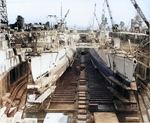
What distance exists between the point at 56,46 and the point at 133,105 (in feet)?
33.0

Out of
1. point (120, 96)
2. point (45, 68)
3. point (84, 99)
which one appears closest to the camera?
point (120, 96)

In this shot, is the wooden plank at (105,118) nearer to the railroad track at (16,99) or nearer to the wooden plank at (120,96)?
the wooden plank at (120,96)

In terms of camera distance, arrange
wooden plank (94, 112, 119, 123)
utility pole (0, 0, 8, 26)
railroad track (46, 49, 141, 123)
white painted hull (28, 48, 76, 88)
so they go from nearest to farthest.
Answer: wooden plank (94, 112, 119, 123), railroad track (46, 49, 141, 123), white painted hull (28, 48, 76, 88), utility pole (0, 0, 8, 26)

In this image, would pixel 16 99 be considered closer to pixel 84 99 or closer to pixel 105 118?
pixel 84 99

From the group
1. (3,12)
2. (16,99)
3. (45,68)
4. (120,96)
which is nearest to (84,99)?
(120,96)

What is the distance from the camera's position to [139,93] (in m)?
11.9

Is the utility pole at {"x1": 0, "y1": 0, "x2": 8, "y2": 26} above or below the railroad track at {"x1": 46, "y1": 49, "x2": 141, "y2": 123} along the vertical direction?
above

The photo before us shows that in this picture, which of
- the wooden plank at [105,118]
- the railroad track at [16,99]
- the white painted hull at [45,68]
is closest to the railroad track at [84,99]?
the wooden plank at [105,118]

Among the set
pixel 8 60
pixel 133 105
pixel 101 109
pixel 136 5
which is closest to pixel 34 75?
pixel 8 60

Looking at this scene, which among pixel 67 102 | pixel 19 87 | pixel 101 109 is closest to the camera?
pixel 101 109

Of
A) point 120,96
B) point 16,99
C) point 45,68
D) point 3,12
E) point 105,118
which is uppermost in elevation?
point 3,12

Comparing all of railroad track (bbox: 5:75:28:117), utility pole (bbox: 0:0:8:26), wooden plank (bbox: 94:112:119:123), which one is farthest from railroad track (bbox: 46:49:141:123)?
utility pole (bbox: 0:0:8:26)

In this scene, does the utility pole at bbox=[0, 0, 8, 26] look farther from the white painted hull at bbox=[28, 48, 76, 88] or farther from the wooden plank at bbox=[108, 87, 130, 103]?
the wooden plank at bbox=[108, 87, 130, 103]

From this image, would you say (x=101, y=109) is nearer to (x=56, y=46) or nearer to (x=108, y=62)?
(x=108, y=62)
